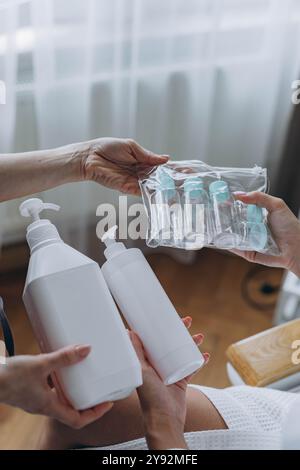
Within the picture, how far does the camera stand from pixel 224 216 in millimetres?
740

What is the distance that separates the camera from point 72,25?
1.07 m

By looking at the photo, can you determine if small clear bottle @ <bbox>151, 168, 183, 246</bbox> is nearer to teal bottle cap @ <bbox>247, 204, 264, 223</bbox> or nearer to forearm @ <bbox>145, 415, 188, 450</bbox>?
teal bottle cap @ <bbox>247, 204, 264, 223</bbox>

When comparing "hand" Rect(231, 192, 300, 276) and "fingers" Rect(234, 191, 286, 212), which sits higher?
"fingers" Rect(234, 191, 286, 212)

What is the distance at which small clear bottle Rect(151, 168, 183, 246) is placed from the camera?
724 millimetres

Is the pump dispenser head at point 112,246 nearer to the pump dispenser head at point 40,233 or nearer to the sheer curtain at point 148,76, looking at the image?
the pump dispenser head at point 40,233

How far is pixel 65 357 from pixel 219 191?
13.4 inches

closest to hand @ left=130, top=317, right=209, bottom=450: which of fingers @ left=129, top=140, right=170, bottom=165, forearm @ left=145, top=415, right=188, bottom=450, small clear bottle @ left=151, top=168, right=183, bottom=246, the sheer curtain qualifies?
forearm @ left=145, top=415, right=188, bottom=450

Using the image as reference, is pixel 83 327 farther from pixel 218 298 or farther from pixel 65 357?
pixel 218 298

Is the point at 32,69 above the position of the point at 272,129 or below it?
above

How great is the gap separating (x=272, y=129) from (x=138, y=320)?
3.33 feet

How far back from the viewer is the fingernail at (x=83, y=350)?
→ 0.52 meters

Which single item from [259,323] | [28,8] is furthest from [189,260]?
[28,8]

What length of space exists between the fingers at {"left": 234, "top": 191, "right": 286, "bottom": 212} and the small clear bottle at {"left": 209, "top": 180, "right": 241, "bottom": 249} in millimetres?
16

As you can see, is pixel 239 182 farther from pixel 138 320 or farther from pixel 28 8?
pixel 28 8
